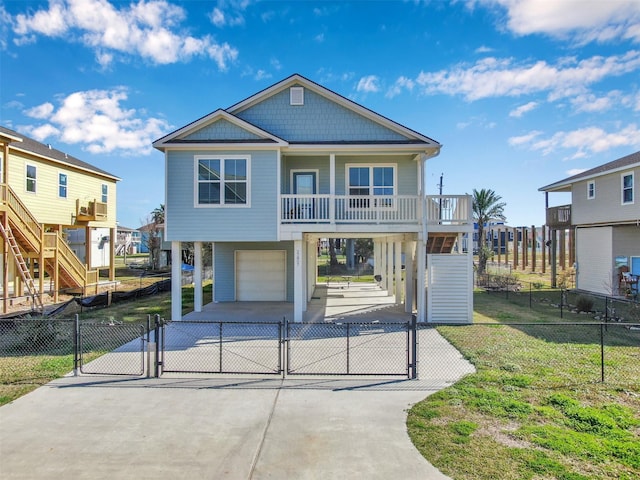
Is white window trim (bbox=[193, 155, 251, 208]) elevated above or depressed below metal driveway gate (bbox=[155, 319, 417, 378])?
above

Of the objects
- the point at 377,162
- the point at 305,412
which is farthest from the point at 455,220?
the point at 305,412

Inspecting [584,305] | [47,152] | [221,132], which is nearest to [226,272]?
[221,132]

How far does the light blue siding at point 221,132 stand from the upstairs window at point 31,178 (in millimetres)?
11170

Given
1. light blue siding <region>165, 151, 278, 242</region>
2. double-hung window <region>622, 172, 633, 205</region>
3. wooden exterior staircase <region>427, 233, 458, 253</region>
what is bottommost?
wooden exterior staircase <region>427, 233, 458, 253</region>

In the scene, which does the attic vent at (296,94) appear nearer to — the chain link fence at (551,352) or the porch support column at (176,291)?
the porch support column at (176,291)

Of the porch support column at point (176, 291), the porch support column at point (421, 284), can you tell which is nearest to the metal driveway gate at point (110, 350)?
the porch support column at point (176, 291)

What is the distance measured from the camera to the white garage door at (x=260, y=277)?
1773 centimetres

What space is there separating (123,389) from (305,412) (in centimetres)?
354

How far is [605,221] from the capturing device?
20172 mm

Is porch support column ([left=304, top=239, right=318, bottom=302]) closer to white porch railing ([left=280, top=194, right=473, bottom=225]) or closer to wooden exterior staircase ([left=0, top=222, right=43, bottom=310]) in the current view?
white porch railing ([left=280, top=194, right=473, bottom=225])

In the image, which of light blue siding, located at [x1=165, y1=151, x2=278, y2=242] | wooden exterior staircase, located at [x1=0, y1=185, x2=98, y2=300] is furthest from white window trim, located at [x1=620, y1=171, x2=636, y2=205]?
wooden exterior staircase, located at [x1=0, y1=185, x2=98, y2=300]

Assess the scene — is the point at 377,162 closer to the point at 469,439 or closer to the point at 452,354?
the point at 452,354

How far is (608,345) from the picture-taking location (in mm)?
10000

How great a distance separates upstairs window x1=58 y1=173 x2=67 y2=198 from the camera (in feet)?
66.9
